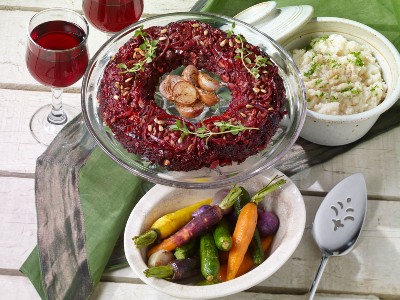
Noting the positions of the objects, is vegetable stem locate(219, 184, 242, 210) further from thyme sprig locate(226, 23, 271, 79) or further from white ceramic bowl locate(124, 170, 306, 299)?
thyme sprig locate(226, 23, 271, 79)

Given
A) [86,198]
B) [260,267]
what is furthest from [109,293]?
[260,267]

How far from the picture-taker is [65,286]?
7.43 ft

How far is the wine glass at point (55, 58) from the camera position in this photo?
2345 mm

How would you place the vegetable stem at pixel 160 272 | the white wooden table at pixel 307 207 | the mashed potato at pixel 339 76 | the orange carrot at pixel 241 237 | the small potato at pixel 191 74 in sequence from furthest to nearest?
1. the mashed potato at pixel 339 76
2. the small potato at pixel 191 74
3. the white wooden table at pixel 307 207
4. the orange carrot at pixel 241 237
5. the vegetable stem at pixel 160 272

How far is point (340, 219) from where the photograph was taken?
2361 mm

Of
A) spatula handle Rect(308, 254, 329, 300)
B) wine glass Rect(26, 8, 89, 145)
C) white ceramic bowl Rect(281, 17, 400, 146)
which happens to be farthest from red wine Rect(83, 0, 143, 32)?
spatula handle Rect(308, 254, 329, 300)

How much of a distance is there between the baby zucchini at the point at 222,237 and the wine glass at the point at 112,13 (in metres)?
0.78

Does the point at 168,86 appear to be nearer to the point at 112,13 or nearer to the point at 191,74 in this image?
the point at 191,74

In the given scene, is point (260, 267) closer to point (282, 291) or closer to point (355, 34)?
point (282, 291)

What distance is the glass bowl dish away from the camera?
7.34 feet

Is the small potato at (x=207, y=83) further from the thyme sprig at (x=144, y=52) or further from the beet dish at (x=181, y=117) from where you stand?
the thyme sprig at (x=144, y=52)

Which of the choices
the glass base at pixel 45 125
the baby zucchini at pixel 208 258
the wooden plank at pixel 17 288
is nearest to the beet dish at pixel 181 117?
the baby zucchini at pixel 208 258

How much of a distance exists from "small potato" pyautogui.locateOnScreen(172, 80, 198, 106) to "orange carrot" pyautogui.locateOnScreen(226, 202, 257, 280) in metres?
0.37

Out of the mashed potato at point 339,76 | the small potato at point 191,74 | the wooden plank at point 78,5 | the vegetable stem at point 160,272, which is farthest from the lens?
the wooden plank at point 78,5
